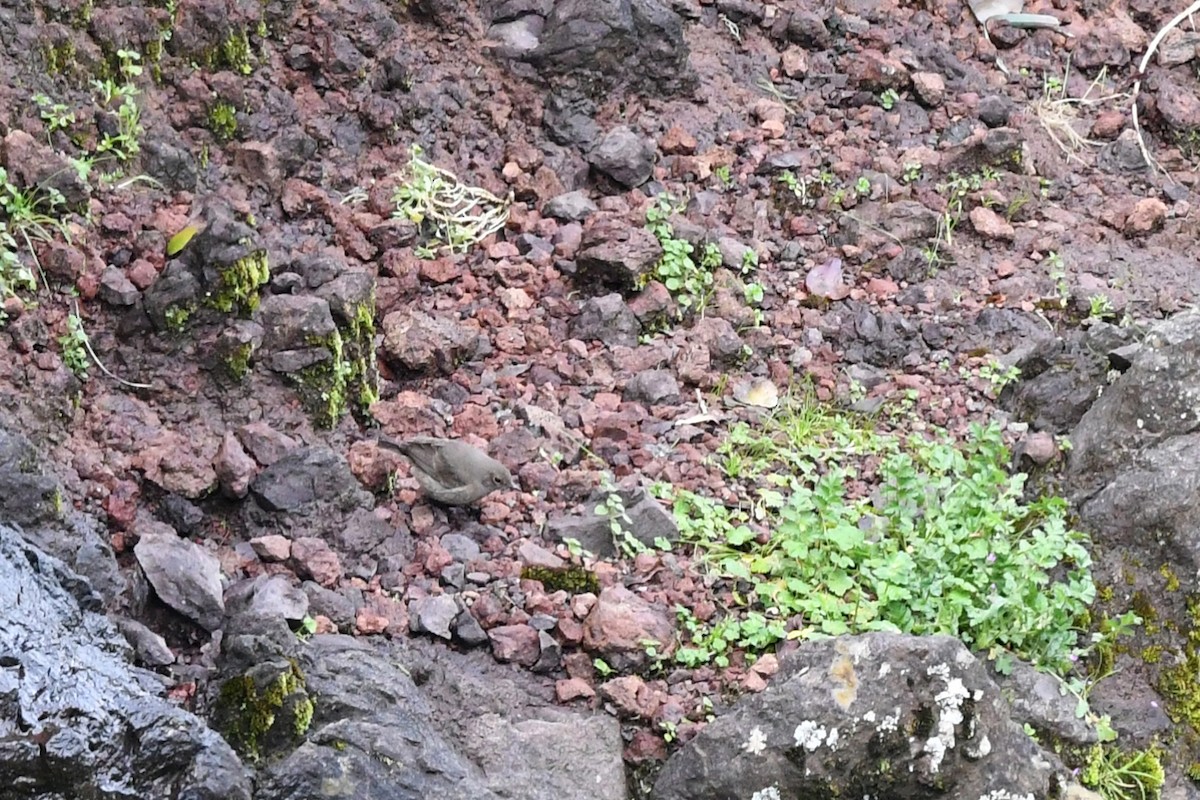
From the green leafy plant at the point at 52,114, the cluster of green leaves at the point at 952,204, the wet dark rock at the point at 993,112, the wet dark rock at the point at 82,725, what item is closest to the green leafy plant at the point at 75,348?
the green leafy plant at the point at 52,114

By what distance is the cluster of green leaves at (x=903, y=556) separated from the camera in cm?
369

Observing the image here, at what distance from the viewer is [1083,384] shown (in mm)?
4508

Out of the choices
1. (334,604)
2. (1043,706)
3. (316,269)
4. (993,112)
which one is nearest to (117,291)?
(316,269)

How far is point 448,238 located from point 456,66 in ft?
2.81

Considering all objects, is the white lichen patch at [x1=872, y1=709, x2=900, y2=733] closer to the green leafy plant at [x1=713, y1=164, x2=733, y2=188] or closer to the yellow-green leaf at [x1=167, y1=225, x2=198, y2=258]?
the yellow-green leaf at [x1=167, y1=225, x2=198, y2=258]

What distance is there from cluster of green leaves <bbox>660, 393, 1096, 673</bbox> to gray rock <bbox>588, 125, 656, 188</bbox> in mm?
1447

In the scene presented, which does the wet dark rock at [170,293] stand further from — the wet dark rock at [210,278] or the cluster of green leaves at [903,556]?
the cluster of green leaves at [903,556]

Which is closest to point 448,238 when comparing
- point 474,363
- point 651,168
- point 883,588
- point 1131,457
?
point 474,363

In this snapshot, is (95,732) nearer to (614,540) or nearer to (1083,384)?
(614,540)

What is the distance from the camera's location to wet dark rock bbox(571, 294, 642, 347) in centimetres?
475

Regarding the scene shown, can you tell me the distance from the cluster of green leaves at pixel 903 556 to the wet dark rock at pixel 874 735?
15.1 inches

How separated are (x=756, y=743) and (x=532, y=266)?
7.25 feet

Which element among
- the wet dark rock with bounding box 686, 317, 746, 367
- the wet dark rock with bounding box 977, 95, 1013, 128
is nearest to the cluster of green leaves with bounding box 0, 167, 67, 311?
the wet dark rock with bounding box 686, 317, 746, 367

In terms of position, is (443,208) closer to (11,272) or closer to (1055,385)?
(11,272)
